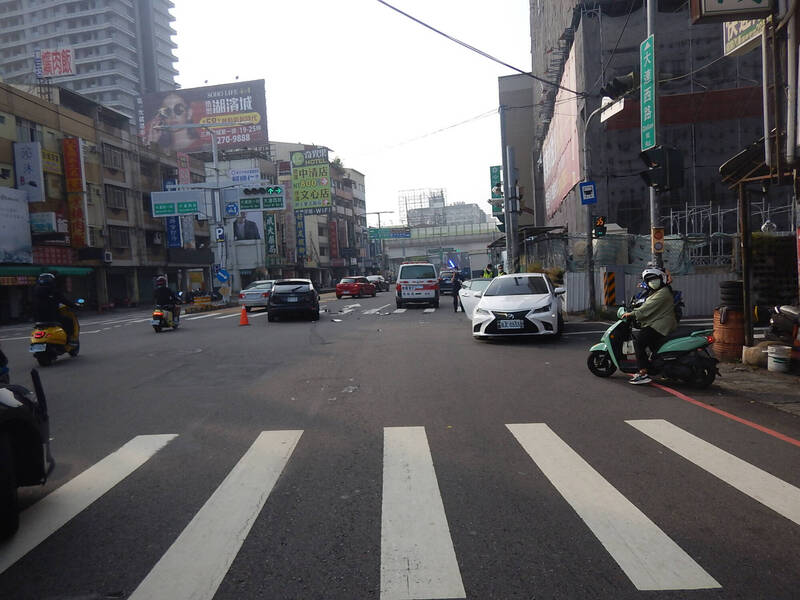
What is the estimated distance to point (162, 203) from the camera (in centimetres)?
3744

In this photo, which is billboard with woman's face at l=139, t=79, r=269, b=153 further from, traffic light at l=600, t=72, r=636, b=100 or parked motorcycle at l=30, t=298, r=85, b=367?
traffic light at l=600, t=72, r=636, b=100

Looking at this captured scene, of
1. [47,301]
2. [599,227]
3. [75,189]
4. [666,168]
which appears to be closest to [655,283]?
[666,168]

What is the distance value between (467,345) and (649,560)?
958 cm

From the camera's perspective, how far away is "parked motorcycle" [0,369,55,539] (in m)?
3.57

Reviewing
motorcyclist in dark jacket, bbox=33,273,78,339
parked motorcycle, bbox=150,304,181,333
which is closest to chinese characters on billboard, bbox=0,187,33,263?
parked motorcycle, bbox=150,304,181,333

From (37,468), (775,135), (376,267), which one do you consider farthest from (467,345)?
(376,267)

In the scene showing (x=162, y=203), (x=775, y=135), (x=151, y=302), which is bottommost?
(x=151, y=302)

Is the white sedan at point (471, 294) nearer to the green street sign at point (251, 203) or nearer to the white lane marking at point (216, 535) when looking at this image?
the white lane marking at point (216, 535)

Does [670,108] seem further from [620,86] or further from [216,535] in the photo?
[216,535]

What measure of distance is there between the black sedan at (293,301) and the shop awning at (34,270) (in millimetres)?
17903

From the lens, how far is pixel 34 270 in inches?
1266

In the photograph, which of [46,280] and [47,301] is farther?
[47,301]

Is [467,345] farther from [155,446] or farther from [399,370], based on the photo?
[155,446]

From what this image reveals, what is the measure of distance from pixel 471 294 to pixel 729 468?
14115 mm
